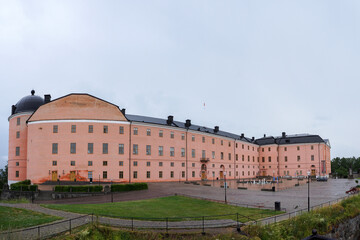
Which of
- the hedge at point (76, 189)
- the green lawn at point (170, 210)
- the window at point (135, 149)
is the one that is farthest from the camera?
the window at point (135, 149)

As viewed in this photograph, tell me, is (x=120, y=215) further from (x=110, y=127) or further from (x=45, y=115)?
(x=45, y=115)

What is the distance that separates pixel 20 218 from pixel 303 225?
1923 cm

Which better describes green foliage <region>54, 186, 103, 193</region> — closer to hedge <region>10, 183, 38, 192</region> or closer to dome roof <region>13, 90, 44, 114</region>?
hedge <region>10, 183, 38, 192</region>

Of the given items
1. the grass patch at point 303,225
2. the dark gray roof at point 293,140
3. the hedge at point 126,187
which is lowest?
the hedge at point 126,187

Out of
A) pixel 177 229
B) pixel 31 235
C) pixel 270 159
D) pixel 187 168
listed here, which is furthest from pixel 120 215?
pixel 270 159

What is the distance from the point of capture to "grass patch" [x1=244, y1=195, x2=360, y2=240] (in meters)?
15.3

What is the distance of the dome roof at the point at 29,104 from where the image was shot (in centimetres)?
5388

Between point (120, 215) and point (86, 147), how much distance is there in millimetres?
30211

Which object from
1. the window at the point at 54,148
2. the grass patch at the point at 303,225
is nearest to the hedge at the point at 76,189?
the window at the point at 54,148

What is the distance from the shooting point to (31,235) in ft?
47.3

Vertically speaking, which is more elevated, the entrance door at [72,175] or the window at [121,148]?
the window at [121,148]

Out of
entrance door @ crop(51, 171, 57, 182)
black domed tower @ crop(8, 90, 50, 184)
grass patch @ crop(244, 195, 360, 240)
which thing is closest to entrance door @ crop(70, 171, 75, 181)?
entrance door @ crop(51, 171, 57, 182)

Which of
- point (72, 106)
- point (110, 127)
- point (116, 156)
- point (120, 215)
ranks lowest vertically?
point (120, 215)

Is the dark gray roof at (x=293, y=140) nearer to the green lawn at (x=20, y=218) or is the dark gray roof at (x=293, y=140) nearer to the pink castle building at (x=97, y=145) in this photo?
the pink castle building at (x=97, y=145)
